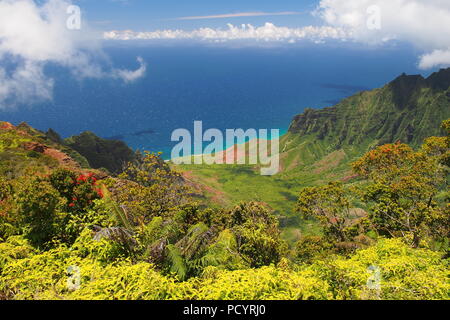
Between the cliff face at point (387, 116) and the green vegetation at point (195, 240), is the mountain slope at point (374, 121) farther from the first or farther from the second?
the green vegetation at point (195, 240)

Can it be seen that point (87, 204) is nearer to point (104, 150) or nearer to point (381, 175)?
point (381, 175)

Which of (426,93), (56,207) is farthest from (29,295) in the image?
(426,93)

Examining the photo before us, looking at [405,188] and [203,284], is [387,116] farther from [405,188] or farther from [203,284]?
[203,284]

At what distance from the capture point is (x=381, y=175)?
27562mm

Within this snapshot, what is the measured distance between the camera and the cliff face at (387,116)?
514ft

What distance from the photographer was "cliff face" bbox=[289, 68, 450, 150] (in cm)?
15662

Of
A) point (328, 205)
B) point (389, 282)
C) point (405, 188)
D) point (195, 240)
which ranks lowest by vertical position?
point (328, 205)

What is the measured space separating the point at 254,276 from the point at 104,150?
79.8 metres

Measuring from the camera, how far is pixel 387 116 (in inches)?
6870

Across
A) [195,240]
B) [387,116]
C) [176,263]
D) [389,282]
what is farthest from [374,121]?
[176,263]

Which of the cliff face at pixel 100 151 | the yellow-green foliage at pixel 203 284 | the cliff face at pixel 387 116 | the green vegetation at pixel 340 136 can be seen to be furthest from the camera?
the cliff face at pixel 387 116

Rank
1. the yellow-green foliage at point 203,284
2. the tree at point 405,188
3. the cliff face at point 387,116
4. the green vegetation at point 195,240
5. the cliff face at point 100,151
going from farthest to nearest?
the cliff face at point 387,116, the cliff face at point 100,151, the tree at point 405,188, the green vegetation at point 195,240, the yellow-green foliage at point 203,284

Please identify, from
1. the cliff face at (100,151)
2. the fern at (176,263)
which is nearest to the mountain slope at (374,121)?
the cliff face at (100,151)

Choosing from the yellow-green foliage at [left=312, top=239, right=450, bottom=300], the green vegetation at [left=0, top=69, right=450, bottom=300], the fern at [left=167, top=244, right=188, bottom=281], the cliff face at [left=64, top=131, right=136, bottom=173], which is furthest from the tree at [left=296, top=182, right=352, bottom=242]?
the cliff face at [left=64, top=131, right=136, bottom=173]
